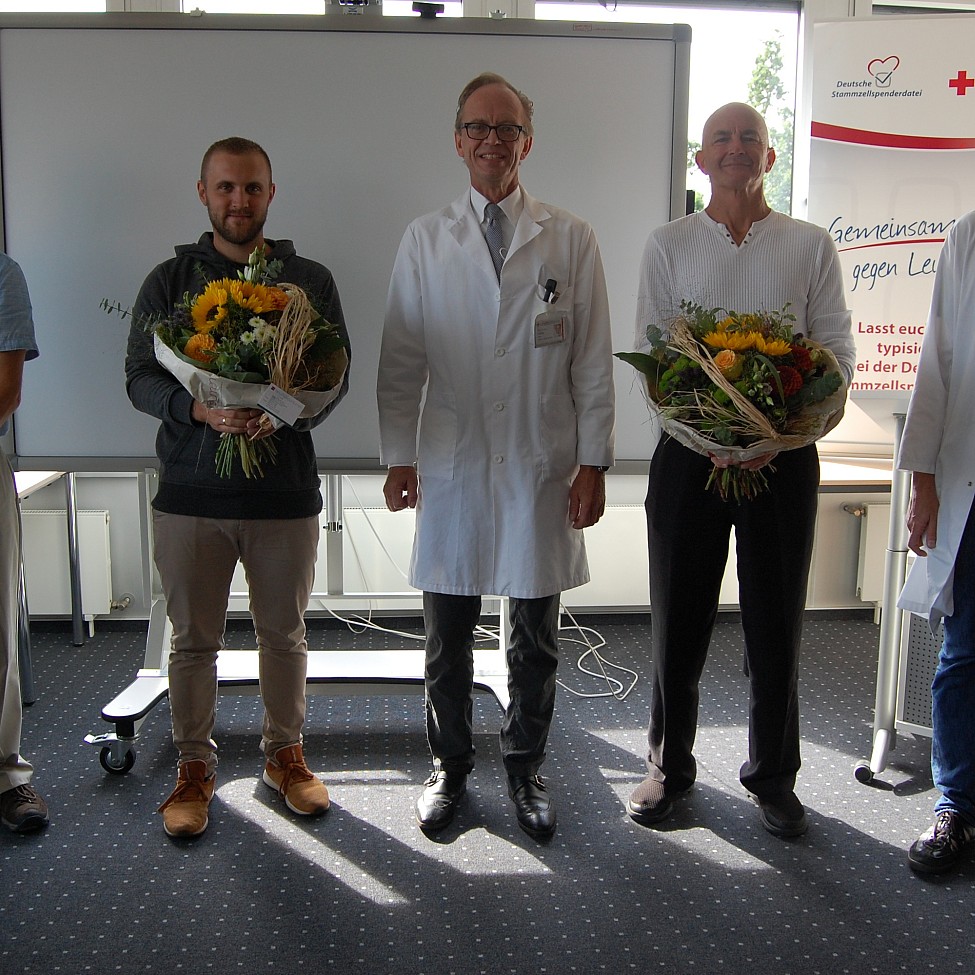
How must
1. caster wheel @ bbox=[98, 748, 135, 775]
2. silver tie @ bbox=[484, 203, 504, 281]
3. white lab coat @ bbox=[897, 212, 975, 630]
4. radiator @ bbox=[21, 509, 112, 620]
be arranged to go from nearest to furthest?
white lab coat @ bbox=[897, 212, 975, 630], silver tie @ bbox=[484, 203, 504, 281], caster wheel @ bbox=[98, 748, 135, 775], radiator @ bbox=[21, 509, 112, 620]

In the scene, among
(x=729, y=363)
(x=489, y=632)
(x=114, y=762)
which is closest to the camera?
(x=729, y=363)

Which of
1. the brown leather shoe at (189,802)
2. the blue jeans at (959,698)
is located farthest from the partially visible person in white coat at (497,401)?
the blue jeans at (959,698)

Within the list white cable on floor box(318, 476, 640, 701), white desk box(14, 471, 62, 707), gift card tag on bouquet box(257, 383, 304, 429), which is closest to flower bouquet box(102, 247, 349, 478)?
gift card tag on bouquet box(257, 383, 304, 429)

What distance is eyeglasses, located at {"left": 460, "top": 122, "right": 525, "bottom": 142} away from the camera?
221 cm

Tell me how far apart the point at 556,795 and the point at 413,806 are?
0.40 metres

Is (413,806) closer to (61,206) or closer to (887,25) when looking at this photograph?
(61,206)

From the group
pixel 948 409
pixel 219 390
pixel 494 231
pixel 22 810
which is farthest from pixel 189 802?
pixel 948 409

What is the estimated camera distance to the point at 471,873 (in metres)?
2.24

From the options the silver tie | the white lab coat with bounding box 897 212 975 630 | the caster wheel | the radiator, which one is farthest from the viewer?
the radiator

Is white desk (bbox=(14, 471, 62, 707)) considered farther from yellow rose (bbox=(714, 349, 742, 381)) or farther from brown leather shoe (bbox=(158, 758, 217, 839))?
yellow rose (bbox=(714, 349, 742, 381))

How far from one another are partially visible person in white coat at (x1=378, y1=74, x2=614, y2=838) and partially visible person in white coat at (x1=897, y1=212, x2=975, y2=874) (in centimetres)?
75

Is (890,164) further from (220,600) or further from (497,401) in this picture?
(220,600)

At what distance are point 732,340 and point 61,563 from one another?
10.1ft

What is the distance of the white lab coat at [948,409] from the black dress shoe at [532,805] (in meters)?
1.05
